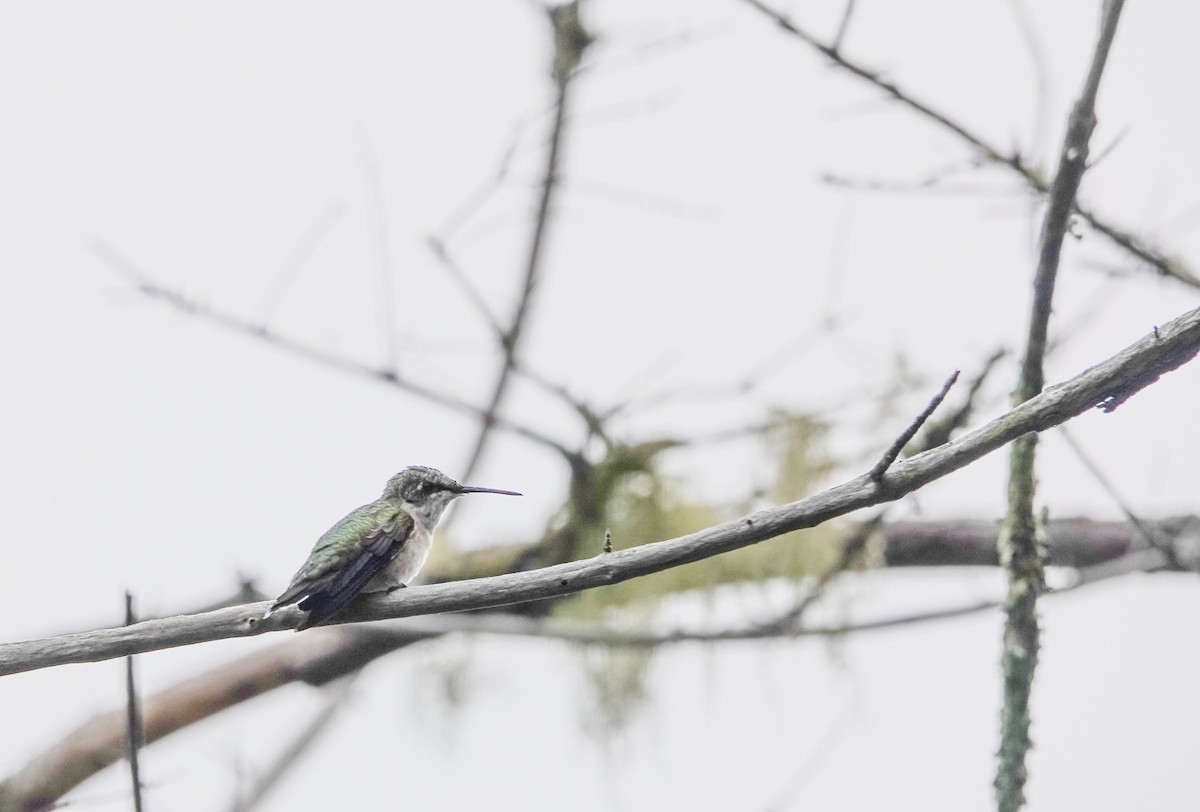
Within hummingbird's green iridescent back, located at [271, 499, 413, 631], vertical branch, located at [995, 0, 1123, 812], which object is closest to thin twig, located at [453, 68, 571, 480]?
hummingbird's green iridescent back, located at [271, 499, 413, 631]

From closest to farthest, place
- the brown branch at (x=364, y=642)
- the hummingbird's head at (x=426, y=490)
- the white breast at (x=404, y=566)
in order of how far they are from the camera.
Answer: the white breast at (x=404, y=566), the hummingbird's head at (x=426, y=490), the brown branch at (x=364, y=642)

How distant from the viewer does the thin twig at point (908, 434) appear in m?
1.67

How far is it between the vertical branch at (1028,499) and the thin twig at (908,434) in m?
0.83

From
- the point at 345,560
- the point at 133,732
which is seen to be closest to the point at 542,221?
the point at 345,560

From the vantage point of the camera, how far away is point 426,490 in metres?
3.45

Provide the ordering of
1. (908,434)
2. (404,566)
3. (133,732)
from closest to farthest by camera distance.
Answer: (908,434) < (133,732) < (404,566)

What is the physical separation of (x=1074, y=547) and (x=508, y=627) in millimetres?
2570

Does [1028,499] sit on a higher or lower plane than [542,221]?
lower

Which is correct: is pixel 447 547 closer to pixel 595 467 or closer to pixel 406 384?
pixel 595 467

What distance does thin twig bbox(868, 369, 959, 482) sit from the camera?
1.67 metres

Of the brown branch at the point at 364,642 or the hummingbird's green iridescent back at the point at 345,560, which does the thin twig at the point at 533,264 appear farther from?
the hummingbird's green iridescent back at the point at 345,560

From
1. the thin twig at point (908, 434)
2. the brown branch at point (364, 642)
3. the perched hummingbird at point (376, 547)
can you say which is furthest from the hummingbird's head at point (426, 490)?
the thin twig at point (908, 434)

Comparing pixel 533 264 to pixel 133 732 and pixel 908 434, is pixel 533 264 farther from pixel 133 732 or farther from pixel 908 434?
pixel 908 434

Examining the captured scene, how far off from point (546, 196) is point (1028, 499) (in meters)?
3.24
